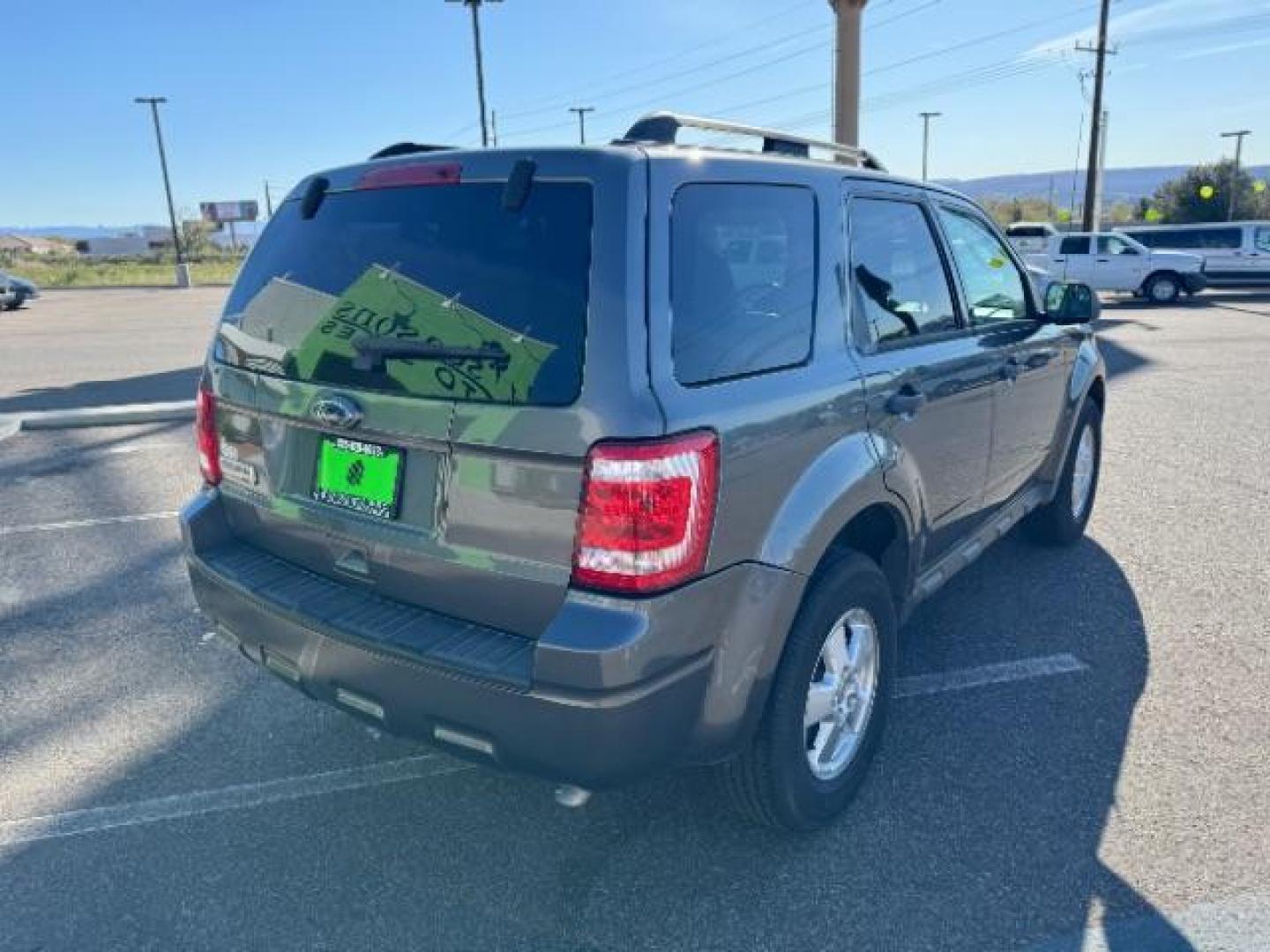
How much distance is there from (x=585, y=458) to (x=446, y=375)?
0.43 meters

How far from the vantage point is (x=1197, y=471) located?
6469 mm

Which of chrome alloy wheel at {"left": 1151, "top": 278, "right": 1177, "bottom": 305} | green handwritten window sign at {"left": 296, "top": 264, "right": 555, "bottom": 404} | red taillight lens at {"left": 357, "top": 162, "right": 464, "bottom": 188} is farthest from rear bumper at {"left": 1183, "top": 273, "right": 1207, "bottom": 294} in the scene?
green handwritten window sign at {"left": 296, "top": 264, "right": 555, "bottom": 404}

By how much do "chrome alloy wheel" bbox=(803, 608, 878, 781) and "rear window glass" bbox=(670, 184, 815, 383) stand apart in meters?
0.83

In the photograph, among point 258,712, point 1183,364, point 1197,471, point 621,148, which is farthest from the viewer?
point 1183,364

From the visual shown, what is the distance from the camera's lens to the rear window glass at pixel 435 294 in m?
2.04

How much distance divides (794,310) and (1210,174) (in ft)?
173

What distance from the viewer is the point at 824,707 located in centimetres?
264

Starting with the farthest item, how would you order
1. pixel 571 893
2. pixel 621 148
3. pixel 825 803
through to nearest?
pixel 825 803 < pixel 571 893 < pixel 621 148

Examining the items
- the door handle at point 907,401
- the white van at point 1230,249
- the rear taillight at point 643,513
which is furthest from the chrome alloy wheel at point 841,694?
the white van at point 1230,249

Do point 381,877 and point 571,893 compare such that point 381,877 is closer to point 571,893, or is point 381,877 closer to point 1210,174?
point 571,893

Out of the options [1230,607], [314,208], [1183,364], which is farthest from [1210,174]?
[314,208]

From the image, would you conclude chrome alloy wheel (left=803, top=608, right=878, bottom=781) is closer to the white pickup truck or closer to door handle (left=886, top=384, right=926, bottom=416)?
door handle (left=886, top=384, right=926, bottom=416)

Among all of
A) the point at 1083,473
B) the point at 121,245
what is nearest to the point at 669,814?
the point at 1083,473

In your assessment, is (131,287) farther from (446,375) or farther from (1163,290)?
(446,375)
